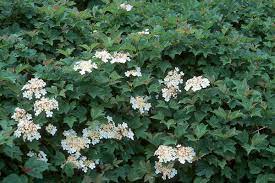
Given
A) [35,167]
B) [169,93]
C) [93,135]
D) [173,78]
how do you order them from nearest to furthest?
[35,167] → [93,135] → [169,93] → [173,78]

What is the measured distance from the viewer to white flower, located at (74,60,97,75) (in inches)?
112

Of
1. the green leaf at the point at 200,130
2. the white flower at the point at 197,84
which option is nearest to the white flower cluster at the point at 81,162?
the green leaf at the point at 200,130

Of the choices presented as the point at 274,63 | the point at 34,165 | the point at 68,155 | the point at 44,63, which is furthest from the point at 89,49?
the point at 274,63

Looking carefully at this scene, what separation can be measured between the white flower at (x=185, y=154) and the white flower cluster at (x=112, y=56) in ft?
2.37

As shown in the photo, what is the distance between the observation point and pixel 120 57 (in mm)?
3158

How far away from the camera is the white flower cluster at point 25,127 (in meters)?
2.56

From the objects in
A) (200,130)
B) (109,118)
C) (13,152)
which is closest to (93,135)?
(109,118)

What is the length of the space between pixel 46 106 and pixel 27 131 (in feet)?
0.63

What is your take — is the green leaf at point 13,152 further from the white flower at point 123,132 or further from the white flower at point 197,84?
the white flower at point 197,84

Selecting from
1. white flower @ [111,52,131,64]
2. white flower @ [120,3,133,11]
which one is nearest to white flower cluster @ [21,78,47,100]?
white flower @ [111,52,131,64]

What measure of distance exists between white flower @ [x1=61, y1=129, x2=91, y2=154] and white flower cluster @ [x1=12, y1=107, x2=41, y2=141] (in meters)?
0.19

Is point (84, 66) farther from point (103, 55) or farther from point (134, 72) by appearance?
point (134, 72)

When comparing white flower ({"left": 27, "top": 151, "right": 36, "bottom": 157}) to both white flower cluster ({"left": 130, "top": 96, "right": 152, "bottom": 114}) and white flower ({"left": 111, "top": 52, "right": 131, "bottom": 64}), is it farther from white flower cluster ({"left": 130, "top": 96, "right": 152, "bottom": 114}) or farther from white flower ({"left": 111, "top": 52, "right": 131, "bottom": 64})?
white flower ({"left": 111, "top": 52, "right": 131, "bottom": 64})

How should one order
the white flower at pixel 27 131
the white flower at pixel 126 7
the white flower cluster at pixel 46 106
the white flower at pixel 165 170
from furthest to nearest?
the white flower at pixel 126 7
the white flower at pixel 165 170
the white flower cluster at pixel 46 106
the white flower at pixel 27 131
